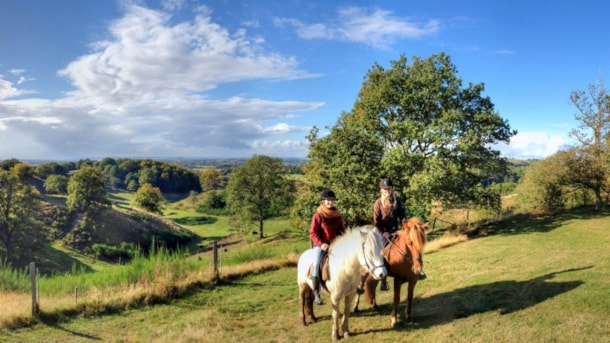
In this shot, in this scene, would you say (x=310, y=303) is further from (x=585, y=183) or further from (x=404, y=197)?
(x=585, y=183)

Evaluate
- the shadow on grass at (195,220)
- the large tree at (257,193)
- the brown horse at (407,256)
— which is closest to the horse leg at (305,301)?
the brown horse at (407,256)

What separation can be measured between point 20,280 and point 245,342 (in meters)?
10.1

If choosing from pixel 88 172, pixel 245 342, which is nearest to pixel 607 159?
pixel 245 342

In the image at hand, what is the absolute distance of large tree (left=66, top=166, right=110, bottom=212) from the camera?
41.3 metres

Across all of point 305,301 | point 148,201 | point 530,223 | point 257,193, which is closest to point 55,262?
point 257,193

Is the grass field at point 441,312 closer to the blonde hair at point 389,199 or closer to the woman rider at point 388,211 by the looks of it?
the woman rider at point 388,211

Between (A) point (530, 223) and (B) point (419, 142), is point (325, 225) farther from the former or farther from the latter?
(A) point (530, 223)

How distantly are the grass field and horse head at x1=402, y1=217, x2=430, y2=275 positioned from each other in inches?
50.4

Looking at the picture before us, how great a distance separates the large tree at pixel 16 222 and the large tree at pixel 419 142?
27.5 metres

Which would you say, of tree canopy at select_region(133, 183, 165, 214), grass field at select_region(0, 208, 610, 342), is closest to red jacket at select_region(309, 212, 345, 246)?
grass field at select_region(0, 208, 610, 342)

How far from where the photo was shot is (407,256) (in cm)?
628

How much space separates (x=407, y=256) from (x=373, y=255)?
1118 mm

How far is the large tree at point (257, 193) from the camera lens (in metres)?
42.2

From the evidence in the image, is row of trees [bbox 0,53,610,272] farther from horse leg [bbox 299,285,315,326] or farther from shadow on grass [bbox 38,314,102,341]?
shadow on grass [bbox 38,314,102,341]
